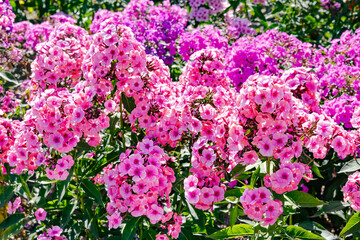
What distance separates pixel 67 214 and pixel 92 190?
264 mm

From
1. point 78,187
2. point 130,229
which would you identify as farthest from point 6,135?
point 130,229

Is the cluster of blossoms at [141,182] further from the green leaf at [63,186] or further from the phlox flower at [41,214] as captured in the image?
the phlox flower at [41,214]

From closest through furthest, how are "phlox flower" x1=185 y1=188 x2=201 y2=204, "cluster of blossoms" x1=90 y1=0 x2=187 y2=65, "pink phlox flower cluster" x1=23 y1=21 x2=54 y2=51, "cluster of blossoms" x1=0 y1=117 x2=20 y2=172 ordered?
1. "phlox flower" x1=185 y1=188 x2=201 y2=204
2. "cluster of blossoms" x1=0 y1=117 x2=20 y2=172
3. "cluster of blossoms" x1=90 y1=0 x2=187 y2=65
4. "pink phlox flower cluster" x1=23 y1=21 x2=54 y2=51

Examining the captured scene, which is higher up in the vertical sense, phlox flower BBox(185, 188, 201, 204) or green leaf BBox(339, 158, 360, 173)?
phlox flower BBox(185, 188, 201, 204)

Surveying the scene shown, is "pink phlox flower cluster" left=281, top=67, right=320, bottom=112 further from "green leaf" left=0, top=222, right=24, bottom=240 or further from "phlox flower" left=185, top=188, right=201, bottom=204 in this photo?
"green leaf" left=0, top=222, right=24, bottom=240

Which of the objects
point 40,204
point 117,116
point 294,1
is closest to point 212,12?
point 294,1

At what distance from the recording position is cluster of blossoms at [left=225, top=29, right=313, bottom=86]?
3080 mm

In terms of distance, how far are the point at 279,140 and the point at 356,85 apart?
3.94ft

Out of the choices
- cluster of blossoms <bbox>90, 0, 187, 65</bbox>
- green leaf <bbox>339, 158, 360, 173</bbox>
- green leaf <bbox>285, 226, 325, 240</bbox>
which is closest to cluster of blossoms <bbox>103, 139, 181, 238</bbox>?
green leaf <bbox>285, 226, 325, 240</bbox>

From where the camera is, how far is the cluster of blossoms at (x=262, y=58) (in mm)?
3080

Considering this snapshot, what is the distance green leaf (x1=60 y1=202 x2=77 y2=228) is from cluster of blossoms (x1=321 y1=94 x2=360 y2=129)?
1633 millimetres

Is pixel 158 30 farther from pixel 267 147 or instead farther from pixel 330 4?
pixel 330 4

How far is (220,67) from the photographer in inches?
95.5

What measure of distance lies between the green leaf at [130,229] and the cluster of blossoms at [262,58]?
1350 millimetres
